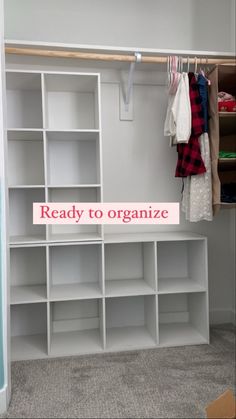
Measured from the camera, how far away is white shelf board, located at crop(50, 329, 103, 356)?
204cm

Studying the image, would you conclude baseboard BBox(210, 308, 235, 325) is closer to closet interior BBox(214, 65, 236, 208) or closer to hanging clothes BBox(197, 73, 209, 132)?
closet interior BBox(214, 65, 236, 208)

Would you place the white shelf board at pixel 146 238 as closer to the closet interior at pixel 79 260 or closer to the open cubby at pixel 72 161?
the closet interior at pixel 79 260

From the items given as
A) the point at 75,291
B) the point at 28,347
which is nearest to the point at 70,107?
the point at 75,291

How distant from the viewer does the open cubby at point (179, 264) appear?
227 cm

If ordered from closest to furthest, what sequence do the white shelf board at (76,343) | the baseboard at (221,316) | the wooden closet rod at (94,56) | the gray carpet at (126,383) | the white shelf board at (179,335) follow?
the gray carpet at (126,383) < the wooden closet rod at (94,56) < the white shelf board at (76,343) < the white shelf board at (179,335) < the baseboard at (221,316)

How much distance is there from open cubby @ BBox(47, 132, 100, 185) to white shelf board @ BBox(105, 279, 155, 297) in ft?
2.52

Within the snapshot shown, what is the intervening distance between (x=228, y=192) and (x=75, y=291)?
48.7 inches

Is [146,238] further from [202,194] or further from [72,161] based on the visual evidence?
[72,161]

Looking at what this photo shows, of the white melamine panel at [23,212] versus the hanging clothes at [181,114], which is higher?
the hanging clothes at [181,114]

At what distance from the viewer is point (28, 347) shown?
6.92 feet

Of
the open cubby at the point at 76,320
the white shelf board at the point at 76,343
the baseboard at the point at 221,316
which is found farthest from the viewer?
the baseboard at the point at 221,316

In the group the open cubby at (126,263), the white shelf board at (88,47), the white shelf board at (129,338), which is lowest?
the white shelf board at (129,338)

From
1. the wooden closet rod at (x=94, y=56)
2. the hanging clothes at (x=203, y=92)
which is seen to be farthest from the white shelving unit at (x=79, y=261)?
the hanging clothes at (x=203, y=92)

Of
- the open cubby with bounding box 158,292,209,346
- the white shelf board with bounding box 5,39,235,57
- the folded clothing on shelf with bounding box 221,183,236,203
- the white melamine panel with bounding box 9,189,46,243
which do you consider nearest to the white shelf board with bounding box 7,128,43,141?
the white melamine panel with bounding box 9,189,46,243
